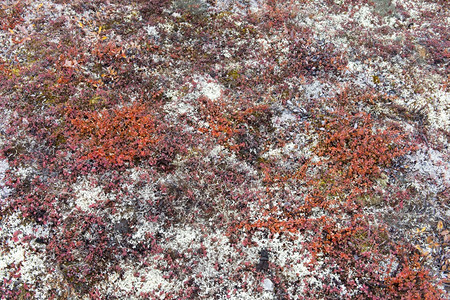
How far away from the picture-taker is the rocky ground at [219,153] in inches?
311

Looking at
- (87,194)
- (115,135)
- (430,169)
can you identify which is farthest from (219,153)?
(430,169)

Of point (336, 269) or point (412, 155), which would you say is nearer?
point (336, 269)

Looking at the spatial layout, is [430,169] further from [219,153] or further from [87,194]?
[87,194]

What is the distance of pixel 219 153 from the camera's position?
993cm

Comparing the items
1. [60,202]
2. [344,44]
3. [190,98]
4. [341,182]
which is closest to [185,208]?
[60,202]

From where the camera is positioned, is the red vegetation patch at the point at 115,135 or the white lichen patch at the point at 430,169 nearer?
the red vegetation patch at the point at 115,135

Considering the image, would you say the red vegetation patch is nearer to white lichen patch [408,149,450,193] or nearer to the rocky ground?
the rocky ground

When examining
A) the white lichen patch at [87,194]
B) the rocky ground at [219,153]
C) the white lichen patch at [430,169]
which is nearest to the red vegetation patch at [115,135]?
the rocky ground at [219,153]

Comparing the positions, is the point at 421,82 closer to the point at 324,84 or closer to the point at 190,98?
the point at 324,84

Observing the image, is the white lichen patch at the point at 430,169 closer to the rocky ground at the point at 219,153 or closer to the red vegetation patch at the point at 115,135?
the rocky ground at the point at 219,153

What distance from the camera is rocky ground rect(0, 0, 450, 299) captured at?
7.89 m

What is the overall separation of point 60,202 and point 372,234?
30.3ft

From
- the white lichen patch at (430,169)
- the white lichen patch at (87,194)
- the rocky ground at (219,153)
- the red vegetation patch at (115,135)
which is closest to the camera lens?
the rocky ground at (219,153)

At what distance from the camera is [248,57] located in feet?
41.3
